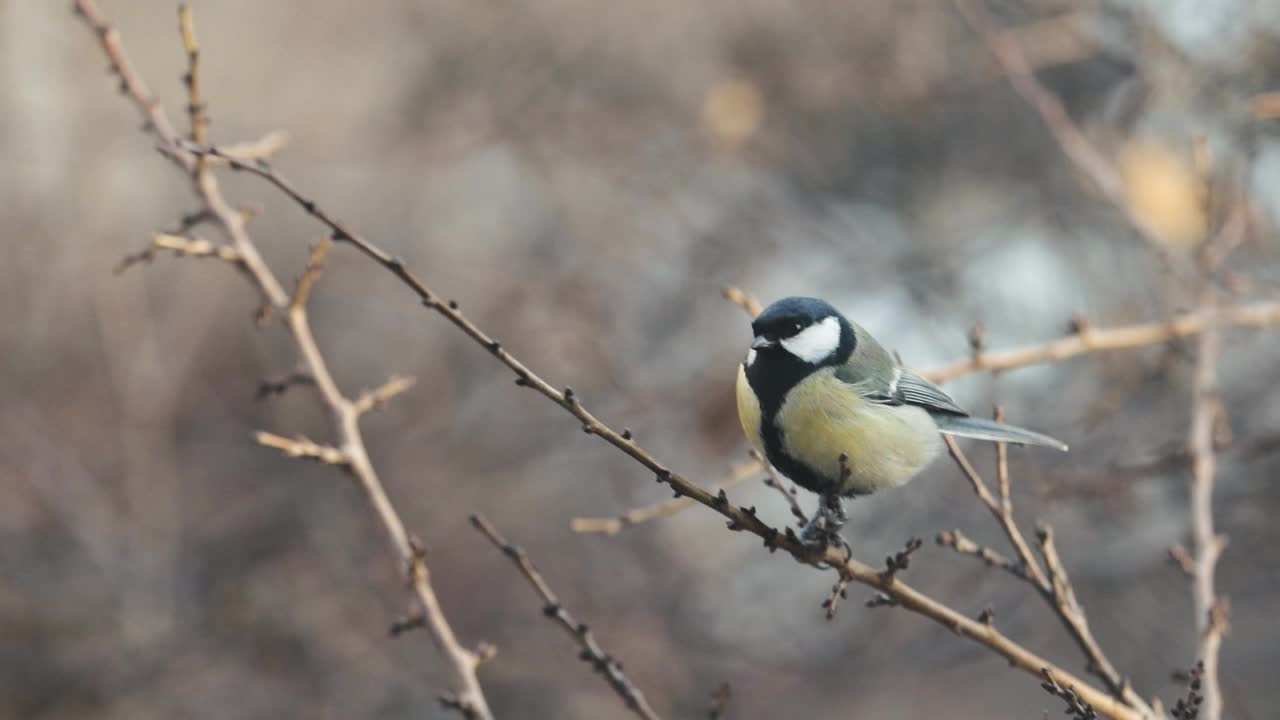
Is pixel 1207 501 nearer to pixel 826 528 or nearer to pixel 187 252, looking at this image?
pixel 826 528

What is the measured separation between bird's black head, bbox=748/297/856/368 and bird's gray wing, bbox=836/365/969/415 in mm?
63

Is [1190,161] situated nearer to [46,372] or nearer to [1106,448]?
[1106,448]

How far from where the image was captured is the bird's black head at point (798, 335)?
227 centimetres

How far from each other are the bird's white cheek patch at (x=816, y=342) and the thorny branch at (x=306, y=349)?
87cm

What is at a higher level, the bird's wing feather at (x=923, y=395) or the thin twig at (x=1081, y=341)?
the bird's wing feather at (x=923, y=395)

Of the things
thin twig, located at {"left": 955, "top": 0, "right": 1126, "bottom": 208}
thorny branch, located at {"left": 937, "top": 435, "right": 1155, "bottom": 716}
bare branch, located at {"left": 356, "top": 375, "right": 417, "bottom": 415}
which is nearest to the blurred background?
thin twig, located at {"left": 955, "top": 0, "right": 1126, "bottom": 208}

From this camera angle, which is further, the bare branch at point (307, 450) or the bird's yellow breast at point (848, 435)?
the bird's yellow breast at point (848, 435)

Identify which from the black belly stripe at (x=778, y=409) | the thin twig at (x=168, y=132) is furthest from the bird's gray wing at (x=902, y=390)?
the thin twig at (x=168, y=132)

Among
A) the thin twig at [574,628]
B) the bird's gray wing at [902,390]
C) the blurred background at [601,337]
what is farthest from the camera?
the blurred background at [601,337]

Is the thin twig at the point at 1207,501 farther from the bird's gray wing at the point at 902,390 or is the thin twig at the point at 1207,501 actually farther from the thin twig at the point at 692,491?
the bird's gray wing at the point at 902,390

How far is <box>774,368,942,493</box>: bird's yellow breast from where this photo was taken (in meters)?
2.29

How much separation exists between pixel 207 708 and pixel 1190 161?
4.91 m

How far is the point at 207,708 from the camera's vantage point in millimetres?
5137

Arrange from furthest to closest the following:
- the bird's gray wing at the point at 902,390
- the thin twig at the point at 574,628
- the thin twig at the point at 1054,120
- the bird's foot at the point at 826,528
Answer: the thin twig at the point at 1054,120 → the bird's gray wing at the point at 902,390 → the bird's foot at the point at 826,528 → the thin twig at the point at 574,628
